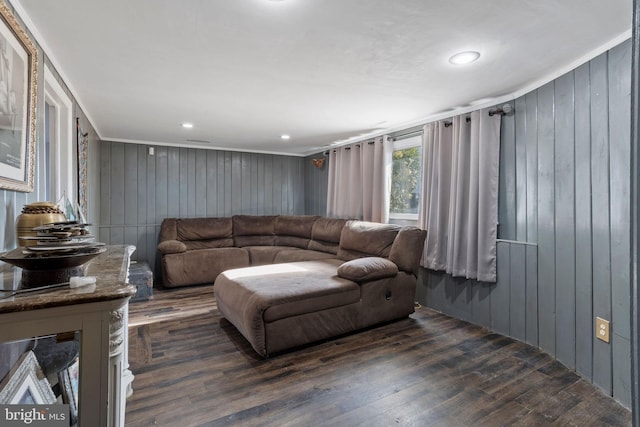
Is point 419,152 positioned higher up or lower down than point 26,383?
higher up

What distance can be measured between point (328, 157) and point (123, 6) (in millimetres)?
4087

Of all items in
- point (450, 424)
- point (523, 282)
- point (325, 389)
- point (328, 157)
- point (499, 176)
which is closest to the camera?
point (450, 424)

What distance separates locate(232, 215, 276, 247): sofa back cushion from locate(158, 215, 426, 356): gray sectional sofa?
0.11ft

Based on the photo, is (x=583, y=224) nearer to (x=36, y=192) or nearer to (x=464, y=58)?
(x=464, y=58)

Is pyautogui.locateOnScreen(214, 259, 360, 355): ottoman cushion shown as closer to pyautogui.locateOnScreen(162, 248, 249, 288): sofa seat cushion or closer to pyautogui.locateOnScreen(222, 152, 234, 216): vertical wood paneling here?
pyautogui.locateOnScreen(162, 248, 249, 288): sofa seat cushion

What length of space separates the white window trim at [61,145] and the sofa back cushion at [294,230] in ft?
10.2

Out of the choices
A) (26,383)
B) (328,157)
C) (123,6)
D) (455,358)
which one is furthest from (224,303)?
(328,157)

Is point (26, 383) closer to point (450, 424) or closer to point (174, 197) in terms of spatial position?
point (450, 424)

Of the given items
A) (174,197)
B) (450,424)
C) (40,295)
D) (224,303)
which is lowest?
(450,424)

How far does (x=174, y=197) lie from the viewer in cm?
500

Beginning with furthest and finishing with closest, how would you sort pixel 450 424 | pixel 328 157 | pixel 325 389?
pixel 328 157 < pixel 325 389 < pixel 450 424

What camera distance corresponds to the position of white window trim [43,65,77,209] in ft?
7.41

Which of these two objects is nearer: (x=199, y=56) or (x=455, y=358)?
(x=199, y=56)

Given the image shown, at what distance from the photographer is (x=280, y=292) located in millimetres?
2465
